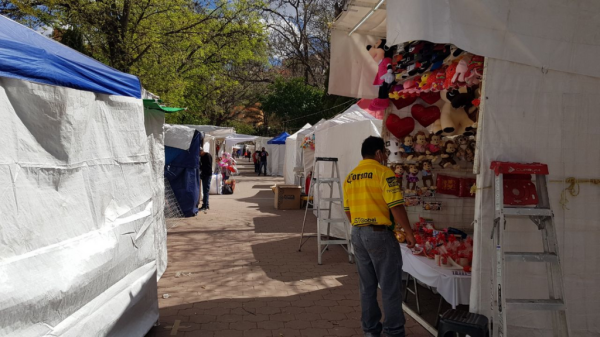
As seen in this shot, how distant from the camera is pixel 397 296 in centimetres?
378

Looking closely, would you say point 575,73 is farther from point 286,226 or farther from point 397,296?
point 286,226

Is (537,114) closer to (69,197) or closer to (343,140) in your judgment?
(69,197)

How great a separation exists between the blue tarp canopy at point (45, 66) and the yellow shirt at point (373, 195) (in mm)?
2272

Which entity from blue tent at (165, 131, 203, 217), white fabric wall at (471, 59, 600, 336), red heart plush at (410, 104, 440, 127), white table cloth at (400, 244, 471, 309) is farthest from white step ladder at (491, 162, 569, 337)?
blue tent at (165, 131, 203, 217)

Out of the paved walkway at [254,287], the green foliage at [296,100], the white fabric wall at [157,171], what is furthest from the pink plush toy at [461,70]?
the green foliage at [296,100]

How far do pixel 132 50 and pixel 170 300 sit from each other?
370 inches

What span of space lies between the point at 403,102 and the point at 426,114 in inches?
13.0

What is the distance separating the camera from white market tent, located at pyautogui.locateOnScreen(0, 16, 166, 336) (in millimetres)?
2459

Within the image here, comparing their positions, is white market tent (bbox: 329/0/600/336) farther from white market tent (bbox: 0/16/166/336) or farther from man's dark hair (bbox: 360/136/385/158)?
white market tent (bbox: 0/16/166/336)

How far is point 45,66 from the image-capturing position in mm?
2773

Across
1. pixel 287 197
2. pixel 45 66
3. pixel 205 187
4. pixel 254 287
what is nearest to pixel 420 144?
pixel 254 287

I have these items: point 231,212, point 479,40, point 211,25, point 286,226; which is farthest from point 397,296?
point 211,25

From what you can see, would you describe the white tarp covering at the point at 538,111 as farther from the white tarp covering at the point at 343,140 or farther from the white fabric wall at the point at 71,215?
the white tarp covering at the point at 343,140

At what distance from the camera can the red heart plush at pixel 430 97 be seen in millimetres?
5555
